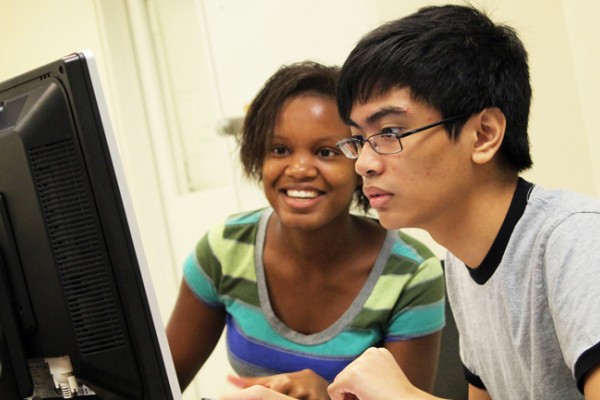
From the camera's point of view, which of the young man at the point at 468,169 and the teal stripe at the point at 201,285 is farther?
the teal stripe at the point at 201,285

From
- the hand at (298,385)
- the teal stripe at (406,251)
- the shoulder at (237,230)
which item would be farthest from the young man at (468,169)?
the shoulder at (237,230)

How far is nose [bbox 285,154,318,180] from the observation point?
1455mm

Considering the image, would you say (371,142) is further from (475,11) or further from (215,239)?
(215,239)

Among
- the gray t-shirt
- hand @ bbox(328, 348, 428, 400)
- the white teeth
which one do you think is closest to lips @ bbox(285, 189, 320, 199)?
the white teeth

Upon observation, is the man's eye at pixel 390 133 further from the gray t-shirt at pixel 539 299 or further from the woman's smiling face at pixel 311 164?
the woman's smiling face at pixel 311 164

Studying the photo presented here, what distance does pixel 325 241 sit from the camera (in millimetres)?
1536

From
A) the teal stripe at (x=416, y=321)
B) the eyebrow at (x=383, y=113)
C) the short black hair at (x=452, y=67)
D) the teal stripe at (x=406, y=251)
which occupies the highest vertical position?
the short black hair at (x=452, y=67)

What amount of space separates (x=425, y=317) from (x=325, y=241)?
26 cm

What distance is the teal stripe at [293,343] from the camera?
1446mm

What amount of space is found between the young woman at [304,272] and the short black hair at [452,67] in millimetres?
336

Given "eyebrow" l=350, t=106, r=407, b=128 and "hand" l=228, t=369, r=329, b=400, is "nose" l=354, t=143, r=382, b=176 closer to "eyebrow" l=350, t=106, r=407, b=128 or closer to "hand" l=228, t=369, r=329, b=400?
"eyebrow" l=350, t=106, r=407, b=128

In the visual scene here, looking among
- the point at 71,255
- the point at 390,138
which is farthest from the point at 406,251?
the point at 71,255

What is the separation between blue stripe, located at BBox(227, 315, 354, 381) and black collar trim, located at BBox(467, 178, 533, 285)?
440 millimetres

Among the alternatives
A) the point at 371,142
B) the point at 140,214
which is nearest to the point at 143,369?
the point at 371,142
